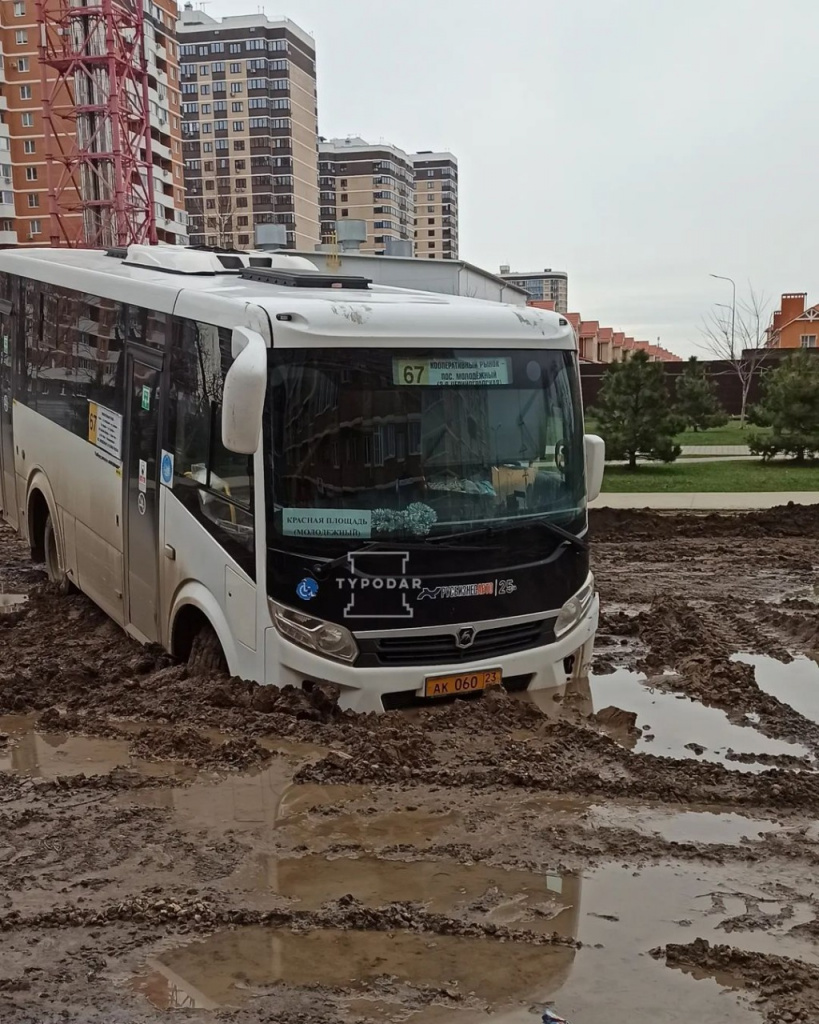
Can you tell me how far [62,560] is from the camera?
1091 centimetres

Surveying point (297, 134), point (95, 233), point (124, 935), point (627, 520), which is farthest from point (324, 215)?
point (124, 935)

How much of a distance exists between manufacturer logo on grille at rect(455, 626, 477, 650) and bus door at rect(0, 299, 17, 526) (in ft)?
23.1

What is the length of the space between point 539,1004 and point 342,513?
11.3 feet

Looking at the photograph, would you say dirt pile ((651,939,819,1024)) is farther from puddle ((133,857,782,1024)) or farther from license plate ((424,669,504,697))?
license plate ((424,669,504,697))

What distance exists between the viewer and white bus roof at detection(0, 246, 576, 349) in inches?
272

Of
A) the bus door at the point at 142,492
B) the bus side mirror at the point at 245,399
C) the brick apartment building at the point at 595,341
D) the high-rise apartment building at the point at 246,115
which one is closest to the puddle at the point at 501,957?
the bus side mirror at the point at 245,399

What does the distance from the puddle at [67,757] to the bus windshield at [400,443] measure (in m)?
1.57

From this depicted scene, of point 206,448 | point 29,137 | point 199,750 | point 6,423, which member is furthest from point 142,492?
point 29,137

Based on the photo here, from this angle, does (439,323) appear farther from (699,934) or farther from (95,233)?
(95,233)

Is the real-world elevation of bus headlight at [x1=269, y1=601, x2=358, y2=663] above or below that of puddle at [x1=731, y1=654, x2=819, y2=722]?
above

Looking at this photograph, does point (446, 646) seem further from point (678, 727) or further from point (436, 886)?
point (436, 886)

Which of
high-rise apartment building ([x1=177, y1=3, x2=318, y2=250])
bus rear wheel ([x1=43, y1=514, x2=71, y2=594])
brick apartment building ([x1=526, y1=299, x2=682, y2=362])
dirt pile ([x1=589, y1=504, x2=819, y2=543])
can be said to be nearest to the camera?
bus rear wheel ([x1=43, y1=514, x2=71, y2=594])

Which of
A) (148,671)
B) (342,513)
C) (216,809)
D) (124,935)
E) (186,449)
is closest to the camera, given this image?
(124,935)

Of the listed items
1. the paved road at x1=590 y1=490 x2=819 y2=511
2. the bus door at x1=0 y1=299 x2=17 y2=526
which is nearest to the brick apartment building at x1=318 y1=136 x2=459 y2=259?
the paved road at x1=590 y1=490 x2=819 y2=511
